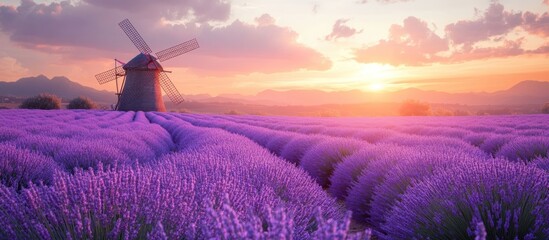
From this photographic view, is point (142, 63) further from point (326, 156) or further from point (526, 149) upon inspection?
point (526, 149)

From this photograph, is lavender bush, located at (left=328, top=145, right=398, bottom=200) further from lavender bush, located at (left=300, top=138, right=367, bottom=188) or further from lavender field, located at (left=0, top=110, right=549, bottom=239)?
lavender bush, located at (left=300, top=138, right=367, bottom=188)

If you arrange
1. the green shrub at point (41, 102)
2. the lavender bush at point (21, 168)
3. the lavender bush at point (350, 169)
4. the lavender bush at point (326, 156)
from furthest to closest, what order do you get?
the green shrub at point (41, 102) → the lavender bush at point (326, 156) → the lavender bush at point (350, 169) → the lavender bush at point (21, 168)

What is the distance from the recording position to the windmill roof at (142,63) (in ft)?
101

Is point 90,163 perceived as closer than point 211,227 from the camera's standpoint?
No

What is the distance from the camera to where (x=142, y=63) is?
30.8 m

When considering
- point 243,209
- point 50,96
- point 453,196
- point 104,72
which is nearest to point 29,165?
point 243,209

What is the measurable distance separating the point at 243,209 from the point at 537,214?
1452 mm

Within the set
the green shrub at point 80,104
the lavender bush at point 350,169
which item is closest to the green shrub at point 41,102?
the green shrub at point 80,104

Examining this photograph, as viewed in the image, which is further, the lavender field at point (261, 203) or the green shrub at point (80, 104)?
the green shrub at point (80, 104)

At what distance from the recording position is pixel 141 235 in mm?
1530

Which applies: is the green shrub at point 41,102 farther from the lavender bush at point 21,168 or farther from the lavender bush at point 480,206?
the lavender bush at point 480,206

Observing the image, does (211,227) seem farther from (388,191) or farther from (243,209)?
(388,191)

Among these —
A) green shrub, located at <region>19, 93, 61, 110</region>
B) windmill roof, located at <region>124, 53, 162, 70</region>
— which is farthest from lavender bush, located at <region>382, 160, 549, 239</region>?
green shrub, located at <region>19, 93, 61, 110</region>

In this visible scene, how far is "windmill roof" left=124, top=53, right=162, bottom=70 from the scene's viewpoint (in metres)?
30.9
